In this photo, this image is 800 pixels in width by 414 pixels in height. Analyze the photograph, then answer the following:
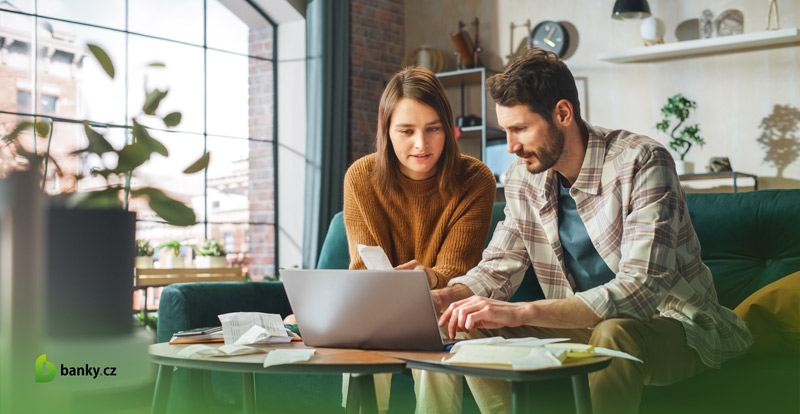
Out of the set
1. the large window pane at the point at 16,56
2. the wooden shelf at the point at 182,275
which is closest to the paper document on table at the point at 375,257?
the wooden shelf at the point at 182,275

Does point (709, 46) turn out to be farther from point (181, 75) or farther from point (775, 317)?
point (181, 75)

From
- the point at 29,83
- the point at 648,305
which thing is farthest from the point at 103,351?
the point at 29,83

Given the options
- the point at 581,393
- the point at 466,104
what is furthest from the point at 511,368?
the point at 466,104

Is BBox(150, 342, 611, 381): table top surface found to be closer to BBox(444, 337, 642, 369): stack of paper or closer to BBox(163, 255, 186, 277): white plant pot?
BBox(444, 337, 642, 369): stack of paper

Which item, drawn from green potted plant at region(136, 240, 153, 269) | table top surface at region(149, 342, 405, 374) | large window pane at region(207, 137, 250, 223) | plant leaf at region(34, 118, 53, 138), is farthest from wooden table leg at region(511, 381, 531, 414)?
large window pane at region(207, 137, 250, 223)

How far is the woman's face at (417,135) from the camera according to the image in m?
2.14

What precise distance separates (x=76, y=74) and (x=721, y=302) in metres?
4.33

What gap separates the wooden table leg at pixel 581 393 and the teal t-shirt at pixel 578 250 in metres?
0.62

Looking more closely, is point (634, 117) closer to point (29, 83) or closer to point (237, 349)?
point (29, 83)

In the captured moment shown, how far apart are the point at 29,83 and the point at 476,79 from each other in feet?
→ 9.55

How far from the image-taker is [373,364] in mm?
1249

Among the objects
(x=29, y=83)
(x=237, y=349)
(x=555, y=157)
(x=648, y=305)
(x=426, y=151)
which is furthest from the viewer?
(x=29, y=83)

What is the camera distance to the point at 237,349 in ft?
4.62

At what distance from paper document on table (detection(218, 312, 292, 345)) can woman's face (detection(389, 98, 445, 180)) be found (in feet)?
2.06
